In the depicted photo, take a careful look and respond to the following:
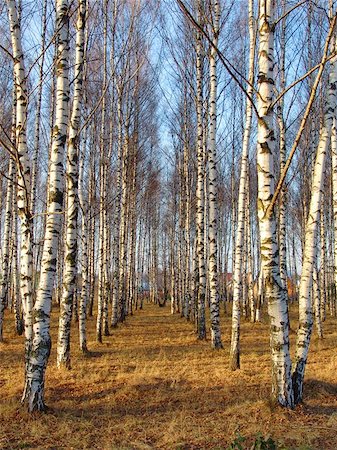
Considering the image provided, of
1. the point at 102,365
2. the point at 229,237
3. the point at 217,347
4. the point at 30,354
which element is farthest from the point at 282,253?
the point at 229,237

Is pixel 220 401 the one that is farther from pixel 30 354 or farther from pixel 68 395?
pixel 30 354

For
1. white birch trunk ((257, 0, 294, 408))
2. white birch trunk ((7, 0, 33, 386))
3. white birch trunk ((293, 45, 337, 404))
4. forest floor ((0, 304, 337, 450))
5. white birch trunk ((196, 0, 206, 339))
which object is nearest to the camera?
forest floor ((0, 304, 337, 450))

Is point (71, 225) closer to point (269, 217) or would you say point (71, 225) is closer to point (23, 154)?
point (23, 154)

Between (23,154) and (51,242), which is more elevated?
(23,154)

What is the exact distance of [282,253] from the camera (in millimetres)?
11828

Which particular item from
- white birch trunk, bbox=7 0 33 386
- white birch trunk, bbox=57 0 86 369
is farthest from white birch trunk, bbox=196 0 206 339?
white birch trunk, bbox=7 0 33 386

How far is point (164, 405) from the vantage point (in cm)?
530

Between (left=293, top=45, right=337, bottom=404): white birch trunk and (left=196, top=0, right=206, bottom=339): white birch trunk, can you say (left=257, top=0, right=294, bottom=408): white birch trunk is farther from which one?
(left=196, top=0, right=206, bottom=339): white birch trunk

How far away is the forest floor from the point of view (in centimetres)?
414

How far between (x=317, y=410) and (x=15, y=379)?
446cm

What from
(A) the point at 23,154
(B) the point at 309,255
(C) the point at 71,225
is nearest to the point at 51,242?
(A) the point at 23,154

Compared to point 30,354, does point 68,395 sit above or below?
below

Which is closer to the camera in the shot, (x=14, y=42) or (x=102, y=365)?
(x=14, y=42)

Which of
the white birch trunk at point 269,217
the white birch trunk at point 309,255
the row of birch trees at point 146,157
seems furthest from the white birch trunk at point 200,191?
the white birch trunk at point 269,217
